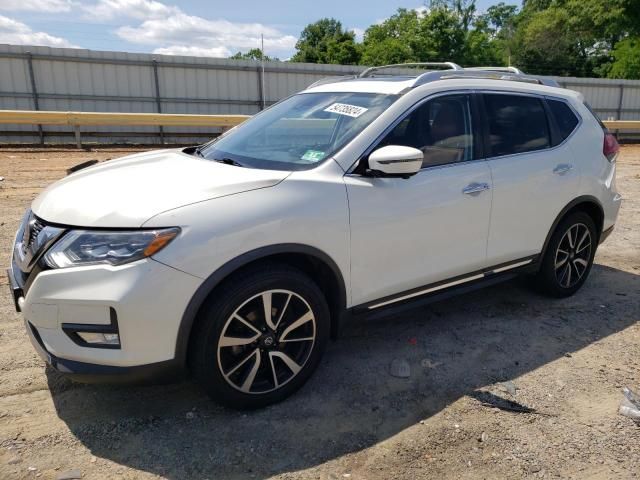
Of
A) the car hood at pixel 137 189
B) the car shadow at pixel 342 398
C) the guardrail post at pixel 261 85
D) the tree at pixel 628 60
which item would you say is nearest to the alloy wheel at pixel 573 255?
the car shadow at pixel 342 398

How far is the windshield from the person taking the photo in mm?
3285

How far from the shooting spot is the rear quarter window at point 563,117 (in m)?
4.40

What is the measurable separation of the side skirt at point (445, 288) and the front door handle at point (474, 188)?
61 centimetres

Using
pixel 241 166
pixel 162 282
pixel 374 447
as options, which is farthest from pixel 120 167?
pixel 374 447

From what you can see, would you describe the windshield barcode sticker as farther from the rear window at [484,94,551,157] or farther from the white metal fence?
the white metal fence

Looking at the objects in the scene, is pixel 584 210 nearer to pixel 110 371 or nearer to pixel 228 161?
pixel 228 161

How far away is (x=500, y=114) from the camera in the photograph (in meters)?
3.99

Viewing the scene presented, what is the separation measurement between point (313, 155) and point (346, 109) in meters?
0.53

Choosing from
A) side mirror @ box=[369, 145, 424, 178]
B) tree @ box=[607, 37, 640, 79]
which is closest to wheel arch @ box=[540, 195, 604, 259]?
side mirror @ box=[369, 145, 424, 178]

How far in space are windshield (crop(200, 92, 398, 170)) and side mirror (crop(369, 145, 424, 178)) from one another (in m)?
0.28

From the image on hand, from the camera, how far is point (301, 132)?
3635mm

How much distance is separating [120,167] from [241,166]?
803 mm

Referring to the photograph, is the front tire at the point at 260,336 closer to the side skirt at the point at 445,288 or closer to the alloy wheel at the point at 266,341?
the alloy wheel at the point at 266,341

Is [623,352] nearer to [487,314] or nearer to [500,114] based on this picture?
[487,314]
